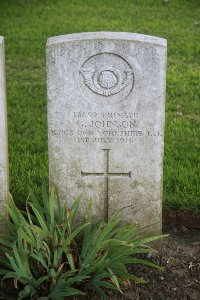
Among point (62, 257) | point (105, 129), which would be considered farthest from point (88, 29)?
point (62, 257)

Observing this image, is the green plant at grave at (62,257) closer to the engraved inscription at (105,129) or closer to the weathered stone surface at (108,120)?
the weathered stone surface at (108,120)

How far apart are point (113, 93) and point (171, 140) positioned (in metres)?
1.99

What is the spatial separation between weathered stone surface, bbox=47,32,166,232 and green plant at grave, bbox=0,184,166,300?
266 millimetres

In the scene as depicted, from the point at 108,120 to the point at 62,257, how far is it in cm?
87

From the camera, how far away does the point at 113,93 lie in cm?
378

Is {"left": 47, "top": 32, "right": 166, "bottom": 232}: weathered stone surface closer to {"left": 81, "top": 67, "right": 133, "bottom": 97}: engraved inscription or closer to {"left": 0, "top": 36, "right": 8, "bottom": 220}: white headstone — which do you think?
{"left": 81, "top": 67, "right": 133, "bottom": 97}: engraved inscription

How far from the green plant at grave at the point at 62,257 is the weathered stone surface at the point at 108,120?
27cm

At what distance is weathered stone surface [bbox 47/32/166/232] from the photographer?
369 centimetres

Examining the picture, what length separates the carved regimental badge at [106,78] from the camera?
12.2 feet

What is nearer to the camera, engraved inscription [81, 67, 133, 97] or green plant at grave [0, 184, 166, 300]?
green plant at grave [0, 184, 166, 300]

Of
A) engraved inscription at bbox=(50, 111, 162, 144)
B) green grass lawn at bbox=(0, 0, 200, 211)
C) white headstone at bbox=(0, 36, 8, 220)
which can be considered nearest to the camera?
white headstone at bbox=(0, 36, 8, 220)

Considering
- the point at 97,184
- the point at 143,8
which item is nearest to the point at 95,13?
the point at 143,8

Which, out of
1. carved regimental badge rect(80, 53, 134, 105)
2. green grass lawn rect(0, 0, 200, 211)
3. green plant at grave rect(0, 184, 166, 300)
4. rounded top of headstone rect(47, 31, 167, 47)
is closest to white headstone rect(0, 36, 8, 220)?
green plant at grave rect(0, 184, 166, 300)

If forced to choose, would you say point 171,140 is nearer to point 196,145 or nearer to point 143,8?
point 196,145
